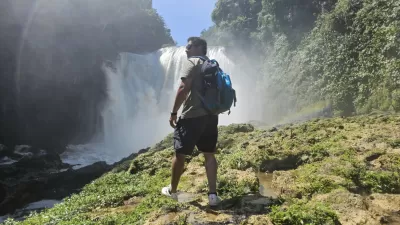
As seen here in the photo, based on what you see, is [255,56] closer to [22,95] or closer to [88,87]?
[88,87]

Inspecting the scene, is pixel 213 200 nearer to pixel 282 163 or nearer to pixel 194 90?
pixel 194 90

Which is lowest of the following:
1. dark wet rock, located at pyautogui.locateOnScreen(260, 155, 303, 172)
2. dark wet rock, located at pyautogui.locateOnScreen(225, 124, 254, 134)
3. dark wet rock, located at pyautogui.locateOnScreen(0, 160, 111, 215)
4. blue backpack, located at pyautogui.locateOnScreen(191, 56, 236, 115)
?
dark wet rock, located at pyautogui.locateOnScreen(0, 160, 111, 215)

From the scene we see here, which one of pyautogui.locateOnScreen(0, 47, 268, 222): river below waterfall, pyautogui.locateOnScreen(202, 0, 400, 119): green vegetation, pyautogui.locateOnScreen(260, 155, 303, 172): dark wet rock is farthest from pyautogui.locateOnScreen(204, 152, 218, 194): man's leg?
pyautogui.locateOnScreen(0, 47, 268, 222): river below waterfall

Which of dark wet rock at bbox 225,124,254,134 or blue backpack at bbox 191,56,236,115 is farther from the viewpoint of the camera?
dark wet rock at bbox 225,124,254,134

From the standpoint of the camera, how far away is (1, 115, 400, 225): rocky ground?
2.77m

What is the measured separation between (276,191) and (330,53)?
1586 cm

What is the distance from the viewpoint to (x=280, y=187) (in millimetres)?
3852

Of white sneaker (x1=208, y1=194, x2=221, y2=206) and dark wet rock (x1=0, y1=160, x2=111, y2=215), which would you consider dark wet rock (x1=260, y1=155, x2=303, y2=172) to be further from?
dark wet rock (x1=0, y1=160, x2=111, y2=215)

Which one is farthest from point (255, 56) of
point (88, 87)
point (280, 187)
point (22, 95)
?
point (280, 187)

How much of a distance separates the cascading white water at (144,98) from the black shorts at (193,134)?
24.0 metres

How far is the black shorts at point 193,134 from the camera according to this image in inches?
131

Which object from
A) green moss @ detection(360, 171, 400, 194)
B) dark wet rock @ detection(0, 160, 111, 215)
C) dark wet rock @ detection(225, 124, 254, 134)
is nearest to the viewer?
green moss @ detection(360, 171, 400, 194)

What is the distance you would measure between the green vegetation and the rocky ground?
8387 mm

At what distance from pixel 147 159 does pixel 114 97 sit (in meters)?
24.2
